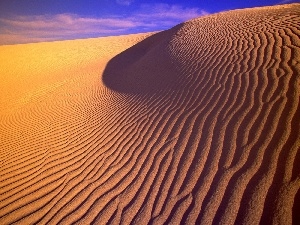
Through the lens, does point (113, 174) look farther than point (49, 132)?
No

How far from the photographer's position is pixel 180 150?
12.9 feet

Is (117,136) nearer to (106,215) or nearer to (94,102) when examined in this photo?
(106,215)

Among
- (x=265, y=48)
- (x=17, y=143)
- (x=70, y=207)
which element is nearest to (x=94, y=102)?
(x=17, y=143)

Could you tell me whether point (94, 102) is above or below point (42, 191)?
above

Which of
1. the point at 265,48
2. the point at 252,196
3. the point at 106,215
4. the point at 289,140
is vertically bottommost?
the point at 106,215

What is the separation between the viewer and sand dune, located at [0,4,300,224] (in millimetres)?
2807

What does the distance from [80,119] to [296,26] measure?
23.6 ft

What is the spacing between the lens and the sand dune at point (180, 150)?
2.81 meters

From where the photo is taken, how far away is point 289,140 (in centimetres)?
305

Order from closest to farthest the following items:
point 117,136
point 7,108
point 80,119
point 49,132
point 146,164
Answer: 1. point 146,164
2. point 117,136
3. point 49,132
4. point 80,119
5. point 7,108

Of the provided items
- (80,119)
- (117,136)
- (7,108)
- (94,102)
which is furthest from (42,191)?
(7,108)

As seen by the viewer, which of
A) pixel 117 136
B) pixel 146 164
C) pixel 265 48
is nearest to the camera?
pixel 146 164

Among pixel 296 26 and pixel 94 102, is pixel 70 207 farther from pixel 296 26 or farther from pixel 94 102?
pixel 296 26

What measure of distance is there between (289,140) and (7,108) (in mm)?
11088
